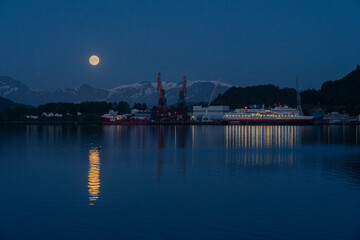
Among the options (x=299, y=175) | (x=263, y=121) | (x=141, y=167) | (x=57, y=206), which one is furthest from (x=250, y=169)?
(x=263, y=121)

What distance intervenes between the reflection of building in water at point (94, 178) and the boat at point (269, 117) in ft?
408

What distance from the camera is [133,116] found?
195000 mm

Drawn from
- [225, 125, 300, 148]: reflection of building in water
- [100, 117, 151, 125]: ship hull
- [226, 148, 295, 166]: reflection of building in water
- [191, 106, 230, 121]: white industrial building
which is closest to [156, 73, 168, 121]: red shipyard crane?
[100, 117, 151, 125]: ship hull

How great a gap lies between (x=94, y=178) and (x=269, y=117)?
138 meters

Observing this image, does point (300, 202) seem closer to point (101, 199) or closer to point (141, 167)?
point (101, 199)

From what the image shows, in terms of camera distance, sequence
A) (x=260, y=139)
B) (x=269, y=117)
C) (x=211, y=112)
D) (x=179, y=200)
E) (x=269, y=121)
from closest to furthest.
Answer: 1. (x=179, y=200)
2. (x=260, y=139)
3. (x=269, y=121)
4. (x=269, y=117)
5. (x=211, y=112)

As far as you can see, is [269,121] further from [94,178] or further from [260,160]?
[94,178]

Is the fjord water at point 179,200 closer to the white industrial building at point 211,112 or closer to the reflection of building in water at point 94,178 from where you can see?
the reflection of building in water at point 94,178

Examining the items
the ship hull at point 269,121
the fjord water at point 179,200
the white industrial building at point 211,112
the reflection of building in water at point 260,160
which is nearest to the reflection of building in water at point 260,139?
the reflection of building in water at point 260,160

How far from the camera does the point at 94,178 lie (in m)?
23.2

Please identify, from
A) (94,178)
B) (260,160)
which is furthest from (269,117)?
(94,178)

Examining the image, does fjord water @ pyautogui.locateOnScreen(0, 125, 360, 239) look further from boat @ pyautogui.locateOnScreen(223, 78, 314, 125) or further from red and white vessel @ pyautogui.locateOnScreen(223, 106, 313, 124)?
red and white vessel @ pyautogui.locateOnScreen(223, 106, 313, 124)

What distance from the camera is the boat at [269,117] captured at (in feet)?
495

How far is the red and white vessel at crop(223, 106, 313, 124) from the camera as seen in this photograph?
5945 inches
